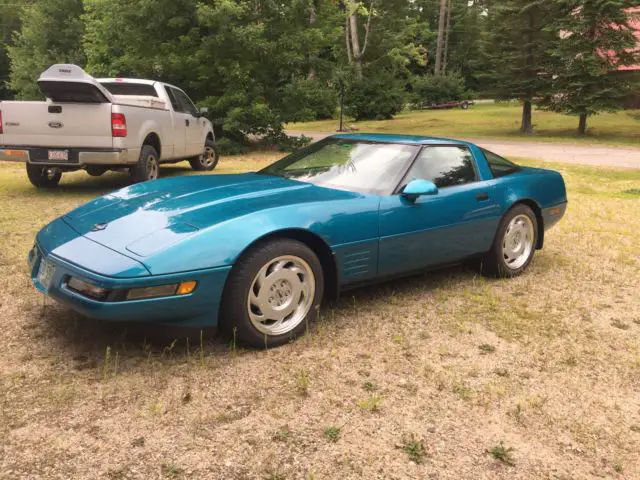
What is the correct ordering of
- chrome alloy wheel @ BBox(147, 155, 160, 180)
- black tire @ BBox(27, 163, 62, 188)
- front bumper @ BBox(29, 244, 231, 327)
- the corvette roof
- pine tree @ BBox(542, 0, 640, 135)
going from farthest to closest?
pine tree @ BBox(542, 0, 640, 135) < black tire @ BBox(27, 163, 62, 188) < chrome alloy wheel @ BBox(147, 155, 160, 180) < the corvette roof < front bumper @ BBox(29, 244, 231, 327)

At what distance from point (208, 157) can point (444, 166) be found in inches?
338

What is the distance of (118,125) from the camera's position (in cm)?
819

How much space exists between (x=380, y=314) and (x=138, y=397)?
1881 mm

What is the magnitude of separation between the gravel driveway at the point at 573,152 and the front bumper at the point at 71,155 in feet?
A: 39.3

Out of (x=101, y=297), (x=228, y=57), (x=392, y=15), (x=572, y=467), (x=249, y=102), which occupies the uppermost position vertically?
(x=392, y=15)

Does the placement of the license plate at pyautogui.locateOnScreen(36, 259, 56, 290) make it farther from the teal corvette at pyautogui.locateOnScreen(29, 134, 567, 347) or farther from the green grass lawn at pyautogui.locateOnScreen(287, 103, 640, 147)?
the green grass lawn at pyautogui.locateOnScreen(287, 103, 640, 147)

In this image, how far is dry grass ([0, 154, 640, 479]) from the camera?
2500mm

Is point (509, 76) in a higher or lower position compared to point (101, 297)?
higher

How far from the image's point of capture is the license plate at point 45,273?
10.8 ft

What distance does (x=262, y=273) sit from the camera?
11.2 feet

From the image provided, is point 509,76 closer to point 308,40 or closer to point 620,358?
point 308,40

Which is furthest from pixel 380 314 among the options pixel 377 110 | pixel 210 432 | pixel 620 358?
pixel 377 110

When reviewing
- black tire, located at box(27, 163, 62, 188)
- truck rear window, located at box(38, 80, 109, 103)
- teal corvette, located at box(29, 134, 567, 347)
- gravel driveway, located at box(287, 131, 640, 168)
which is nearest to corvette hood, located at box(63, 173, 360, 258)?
teal corvette, located at box(29, 134, 567, 347)

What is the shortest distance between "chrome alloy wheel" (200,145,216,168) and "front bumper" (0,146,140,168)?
4141 millimetres
